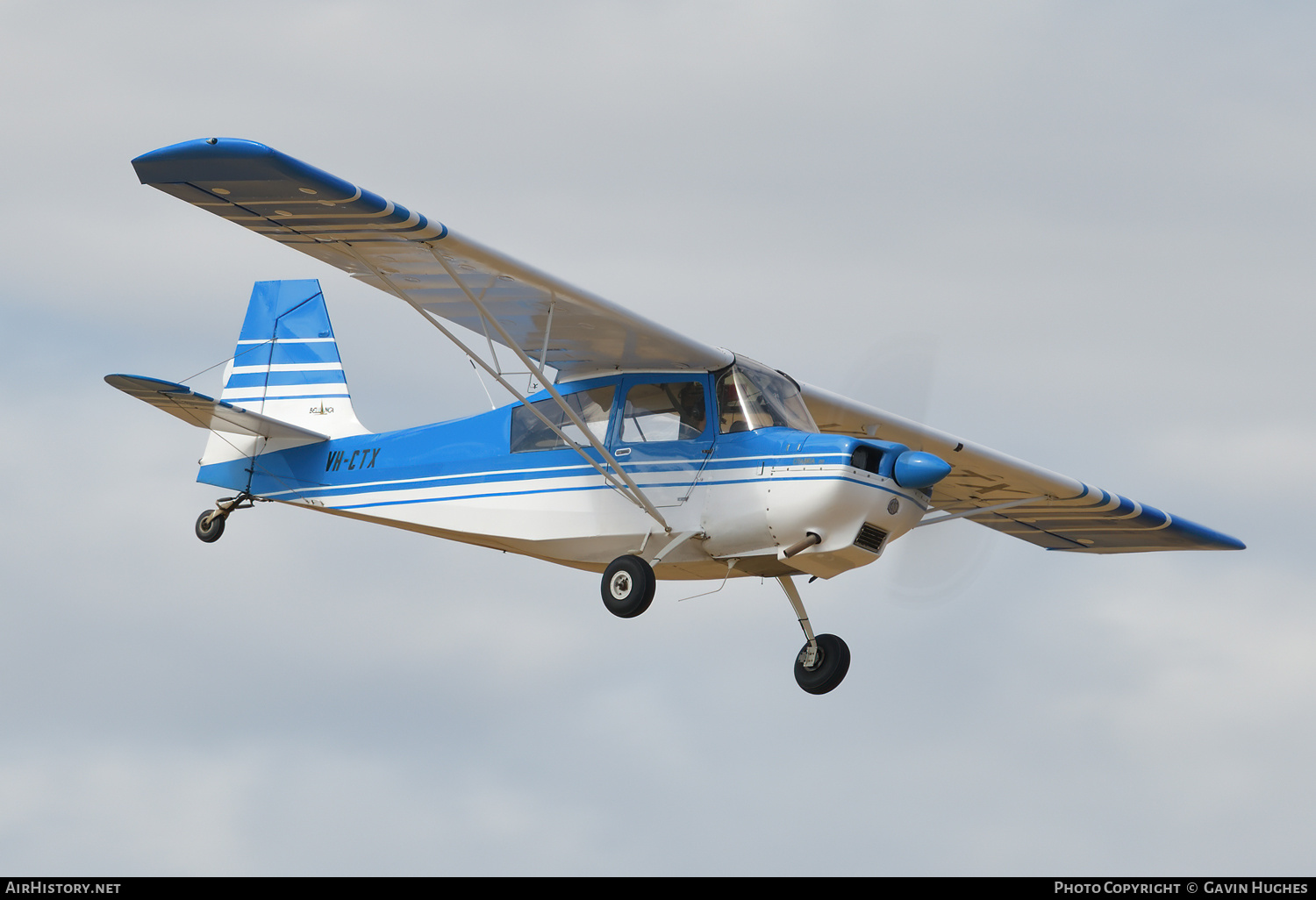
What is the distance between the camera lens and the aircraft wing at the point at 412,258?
42.8 ft

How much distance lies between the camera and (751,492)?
50.2 feet

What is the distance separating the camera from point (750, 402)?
15836 millimetres

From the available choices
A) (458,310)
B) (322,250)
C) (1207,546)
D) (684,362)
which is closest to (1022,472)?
(1207,546)

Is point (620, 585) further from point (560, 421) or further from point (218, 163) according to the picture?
point (218, 163)

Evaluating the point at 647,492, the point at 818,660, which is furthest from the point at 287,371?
the point at 818,660

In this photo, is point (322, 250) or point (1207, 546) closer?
point (322, 250)

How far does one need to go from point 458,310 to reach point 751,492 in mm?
3205

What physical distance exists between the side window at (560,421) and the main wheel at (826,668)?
9.58 ft

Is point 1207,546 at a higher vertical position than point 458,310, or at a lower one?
lower

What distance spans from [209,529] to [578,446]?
16.8 ft

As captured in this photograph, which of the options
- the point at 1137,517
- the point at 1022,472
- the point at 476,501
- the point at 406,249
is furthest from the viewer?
the point at 1137,517

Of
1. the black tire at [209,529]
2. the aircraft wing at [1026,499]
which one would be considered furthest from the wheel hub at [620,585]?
the black tire at [209,529]

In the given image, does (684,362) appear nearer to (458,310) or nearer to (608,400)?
(608,400)

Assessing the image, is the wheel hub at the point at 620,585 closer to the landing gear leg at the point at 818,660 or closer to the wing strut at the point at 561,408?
the wing strut at the point at 561,408
